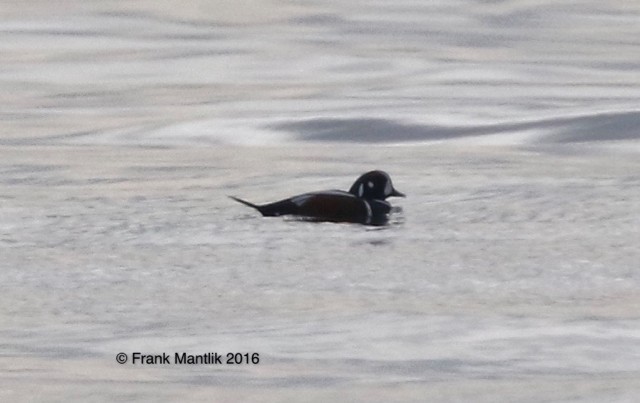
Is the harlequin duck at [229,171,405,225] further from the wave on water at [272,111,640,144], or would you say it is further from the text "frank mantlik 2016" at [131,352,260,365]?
the wave on water at [272,111,640,144]

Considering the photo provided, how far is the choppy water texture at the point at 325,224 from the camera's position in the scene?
9.75 meters

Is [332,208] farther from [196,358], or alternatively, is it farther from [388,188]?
[196,358]

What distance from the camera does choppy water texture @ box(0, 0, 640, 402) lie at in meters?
9.75

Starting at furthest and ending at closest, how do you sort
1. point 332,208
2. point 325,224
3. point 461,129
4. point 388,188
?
1. point 461,129
2. point 388,188
3. point 332,208
4. point 325,224

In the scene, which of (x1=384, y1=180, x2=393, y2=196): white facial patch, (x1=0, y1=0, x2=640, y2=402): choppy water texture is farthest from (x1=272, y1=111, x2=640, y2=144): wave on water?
(x1=384, y1=180, x2=393, y2=196): white facial patch

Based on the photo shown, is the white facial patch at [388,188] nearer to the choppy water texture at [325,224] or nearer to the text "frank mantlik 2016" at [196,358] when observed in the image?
the choppy water texture at [325,224]

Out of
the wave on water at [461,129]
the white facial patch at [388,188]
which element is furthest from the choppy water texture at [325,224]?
the white facial patch at [388,188]

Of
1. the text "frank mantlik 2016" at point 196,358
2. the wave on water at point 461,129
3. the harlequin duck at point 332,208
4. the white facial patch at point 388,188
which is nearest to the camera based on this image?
the text "frank mantlik 2016" at point 196,358

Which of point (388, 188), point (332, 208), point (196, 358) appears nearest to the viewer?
point (196, 358)

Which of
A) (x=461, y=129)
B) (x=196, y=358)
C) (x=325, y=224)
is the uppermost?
(x=196, y=358)

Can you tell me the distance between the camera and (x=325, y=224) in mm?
13773

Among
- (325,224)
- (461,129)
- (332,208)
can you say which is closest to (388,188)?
(332,208)

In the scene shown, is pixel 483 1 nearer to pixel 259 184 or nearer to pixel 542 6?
pixel 542 6

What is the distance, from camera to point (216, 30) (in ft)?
97.3
